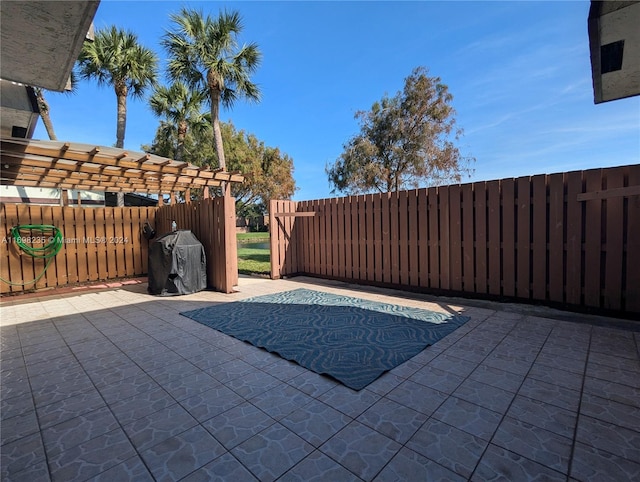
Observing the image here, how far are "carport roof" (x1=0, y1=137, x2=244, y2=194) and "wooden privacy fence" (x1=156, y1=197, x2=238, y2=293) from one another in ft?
2.39

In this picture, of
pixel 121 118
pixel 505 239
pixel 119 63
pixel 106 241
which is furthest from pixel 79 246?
pixel 505 239

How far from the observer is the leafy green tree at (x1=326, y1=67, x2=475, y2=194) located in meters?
11.7

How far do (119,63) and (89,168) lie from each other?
6894mm

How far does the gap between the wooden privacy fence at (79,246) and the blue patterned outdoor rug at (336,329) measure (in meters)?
4.39

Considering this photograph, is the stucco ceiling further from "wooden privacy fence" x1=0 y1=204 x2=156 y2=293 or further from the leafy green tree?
the leafy green tree

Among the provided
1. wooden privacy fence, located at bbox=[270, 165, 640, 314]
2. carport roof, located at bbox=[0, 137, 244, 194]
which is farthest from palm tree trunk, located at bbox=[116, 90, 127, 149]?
wooden privacy fence, located at bbox=[270, 165, 640, 314]

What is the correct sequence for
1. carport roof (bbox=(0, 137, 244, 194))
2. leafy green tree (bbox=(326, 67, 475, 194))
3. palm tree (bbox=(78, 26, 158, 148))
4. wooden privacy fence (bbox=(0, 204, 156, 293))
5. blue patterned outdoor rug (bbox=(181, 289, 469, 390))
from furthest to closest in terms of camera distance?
leafy green tree (bbox=(326, 67, 475, 194)), palm tree (bbox=(78, 26, 158, 148)), wooden privacy fence (bbox=(0, 204, 156, 293)), carport roof (bbox=(0, 137, 244, 194)), blue patterned outdoor rug (bbox=(181, 289, 469, 390))

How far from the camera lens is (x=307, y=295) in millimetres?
5148

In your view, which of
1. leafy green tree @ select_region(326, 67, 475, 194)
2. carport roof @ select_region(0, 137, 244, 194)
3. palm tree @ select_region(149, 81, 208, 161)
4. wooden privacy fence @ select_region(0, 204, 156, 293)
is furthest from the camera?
leafy green tree @ select_region(326, 67, 475, 194)

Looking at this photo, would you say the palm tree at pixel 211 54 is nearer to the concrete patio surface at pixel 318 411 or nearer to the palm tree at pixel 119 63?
the palm tree at pixel 119 63

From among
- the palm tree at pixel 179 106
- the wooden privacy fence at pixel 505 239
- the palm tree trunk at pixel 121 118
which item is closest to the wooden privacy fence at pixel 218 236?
the wooden privacy fence at pixel 505 239

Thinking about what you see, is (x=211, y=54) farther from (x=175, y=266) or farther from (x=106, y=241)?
(x=175, y=266)

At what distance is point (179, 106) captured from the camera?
38.8ft

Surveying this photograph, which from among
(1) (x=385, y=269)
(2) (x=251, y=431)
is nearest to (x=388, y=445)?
(2) (x=251, y=431)
